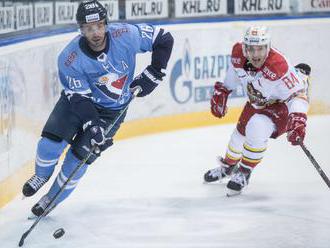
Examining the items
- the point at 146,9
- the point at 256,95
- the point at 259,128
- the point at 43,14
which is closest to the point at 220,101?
the point at 256,95

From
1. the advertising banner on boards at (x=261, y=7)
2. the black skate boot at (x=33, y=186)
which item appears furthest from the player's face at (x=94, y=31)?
the advertising banner on boards at (x=261, y=7)

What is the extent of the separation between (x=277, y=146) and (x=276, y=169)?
2.46ft

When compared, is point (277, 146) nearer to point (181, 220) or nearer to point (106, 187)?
point (106, 187)

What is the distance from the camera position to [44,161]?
4.00 meters

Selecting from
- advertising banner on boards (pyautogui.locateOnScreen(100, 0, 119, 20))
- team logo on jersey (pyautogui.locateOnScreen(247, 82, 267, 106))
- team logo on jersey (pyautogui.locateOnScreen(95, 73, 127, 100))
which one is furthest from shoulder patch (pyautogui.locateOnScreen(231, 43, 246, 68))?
advertising banner on boards (pyautogui.locateOnScreen(100, 0, 119, 20))

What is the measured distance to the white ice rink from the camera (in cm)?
382

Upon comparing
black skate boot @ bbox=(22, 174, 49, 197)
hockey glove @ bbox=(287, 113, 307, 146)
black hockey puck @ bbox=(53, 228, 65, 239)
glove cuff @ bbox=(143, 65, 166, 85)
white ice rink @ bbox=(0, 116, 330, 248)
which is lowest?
white ice rink @ bbox=(0, 116, 330, 248)

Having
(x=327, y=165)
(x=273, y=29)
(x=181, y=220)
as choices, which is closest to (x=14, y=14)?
(x=181, y=220)

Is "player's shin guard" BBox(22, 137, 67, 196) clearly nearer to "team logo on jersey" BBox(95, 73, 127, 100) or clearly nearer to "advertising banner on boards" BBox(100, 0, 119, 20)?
"team logo on jersey" BBox(95, 73, 127, 100)

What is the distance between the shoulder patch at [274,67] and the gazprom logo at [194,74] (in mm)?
2387

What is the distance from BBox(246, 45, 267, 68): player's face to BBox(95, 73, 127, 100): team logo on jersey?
67 centimetres

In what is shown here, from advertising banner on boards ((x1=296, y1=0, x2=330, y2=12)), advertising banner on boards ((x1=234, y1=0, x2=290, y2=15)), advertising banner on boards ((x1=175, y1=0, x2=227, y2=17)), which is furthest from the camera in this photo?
advertising banner on boards ((x1=296, y1=0, x2=330, y2=12))

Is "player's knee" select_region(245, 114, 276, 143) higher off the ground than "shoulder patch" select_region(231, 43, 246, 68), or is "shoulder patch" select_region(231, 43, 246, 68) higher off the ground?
"shoulder patch" select_region(231, 43, 246, 68)

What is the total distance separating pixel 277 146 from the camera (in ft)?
20.0
